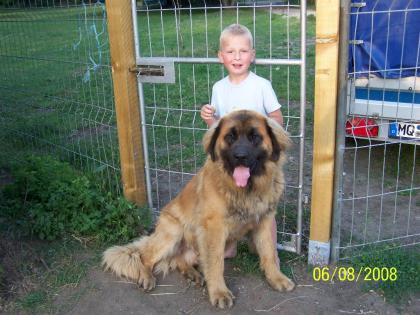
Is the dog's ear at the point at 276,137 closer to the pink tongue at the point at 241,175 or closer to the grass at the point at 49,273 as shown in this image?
the pink tongue at the point at 241,175

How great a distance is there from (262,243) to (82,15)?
9.30 ft

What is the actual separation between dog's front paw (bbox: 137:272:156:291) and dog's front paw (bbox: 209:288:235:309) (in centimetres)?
50

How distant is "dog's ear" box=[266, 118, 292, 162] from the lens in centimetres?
310

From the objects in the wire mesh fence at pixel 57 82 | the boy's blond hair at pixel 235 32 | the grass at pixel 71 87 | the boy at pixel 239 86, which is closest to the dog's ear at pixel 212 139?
the boy at pixel 239 86

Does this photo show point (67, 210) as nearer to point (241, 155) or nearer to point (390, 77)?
point (241, 155)

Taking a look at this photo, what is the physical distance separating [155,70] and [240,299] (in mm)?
2020

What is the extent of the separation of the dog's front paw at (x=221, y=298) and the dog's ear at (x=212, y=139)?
974 millimetres

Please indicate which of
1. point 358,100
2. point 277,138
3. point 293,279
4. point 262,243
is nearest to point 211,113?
point 277,138

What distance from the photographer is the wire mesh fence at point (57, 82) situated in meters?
4.61

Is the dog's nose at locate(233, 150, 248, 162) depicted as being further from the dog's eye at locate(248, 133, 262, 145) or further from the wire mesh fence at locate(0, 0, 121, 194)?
the wire mesh fence at locate(0, 0, 121, 194)

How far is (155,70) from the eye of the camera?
12.7 ft

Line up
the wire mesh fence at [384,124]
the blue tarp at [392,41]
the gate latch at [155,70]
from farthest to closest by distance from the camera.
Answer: the blue tarp at [392,41], the wire mesh fence at [384,124], the gate latch at [155,70]
